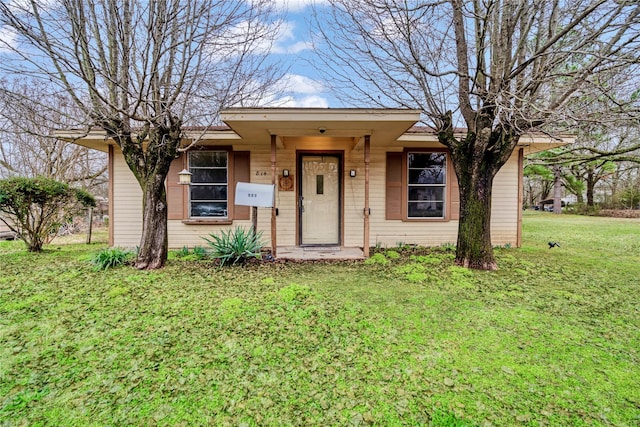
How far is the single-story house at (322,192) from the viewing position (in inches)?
257

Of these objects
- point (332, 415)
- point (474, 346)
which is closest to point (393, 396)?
point (332, 415)

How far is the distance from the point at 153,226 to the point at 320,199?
3.45m

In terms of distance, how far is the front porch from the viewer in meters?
5.63

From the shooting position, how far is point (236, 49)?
494 centimetres

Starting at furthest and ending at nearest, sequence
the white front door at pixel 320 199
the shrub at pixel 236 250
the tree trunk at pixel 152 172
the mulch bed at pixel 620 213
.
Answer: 1. the mulch bed at pixel 620 213
2. the white front door at pixel 320 199
3. the shrub at pixel 236 250
4. the tree trunk at pixel 152 172

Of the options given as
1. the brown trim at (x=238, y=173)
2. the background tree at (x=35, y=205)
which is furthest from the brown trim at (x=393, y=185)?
the background tree at (x=35, y=205)

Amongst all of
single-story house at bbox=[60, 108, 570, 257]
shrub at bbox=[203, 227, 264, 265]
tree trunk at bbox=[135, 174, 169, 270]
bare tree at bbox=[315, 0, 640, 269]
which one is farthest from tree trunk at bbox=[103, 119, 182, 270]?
bare tree at bbox=[315, 0, 640, 269]

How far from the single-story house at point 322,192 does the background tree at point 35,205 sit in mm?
1036

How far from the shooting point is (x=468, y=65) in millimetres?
4938

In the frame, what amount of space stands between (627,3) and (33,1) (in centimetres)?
743

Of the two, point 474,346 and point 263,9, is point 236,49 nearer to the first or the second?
point 263,9

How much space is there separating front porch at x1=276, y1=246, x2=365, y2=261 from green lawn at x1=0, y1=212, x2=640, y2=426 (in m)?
1.23

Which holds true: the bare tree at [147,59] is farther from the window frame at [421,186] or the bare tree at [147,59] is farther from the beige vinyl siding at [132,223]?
the window frame at [421,186]

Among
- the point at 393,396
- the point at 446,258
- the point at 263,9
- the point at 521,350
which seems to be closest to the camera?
the point at 393,396
